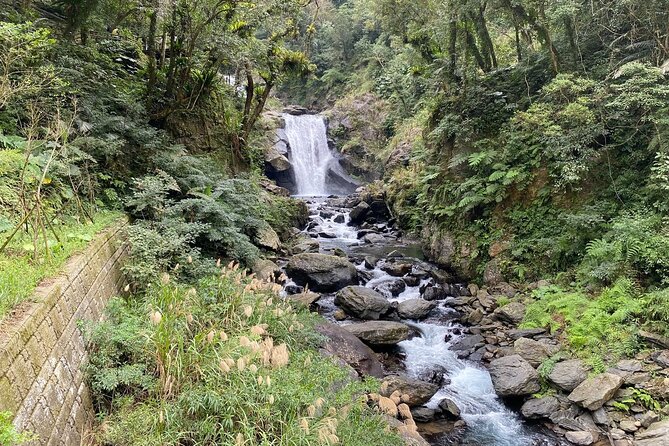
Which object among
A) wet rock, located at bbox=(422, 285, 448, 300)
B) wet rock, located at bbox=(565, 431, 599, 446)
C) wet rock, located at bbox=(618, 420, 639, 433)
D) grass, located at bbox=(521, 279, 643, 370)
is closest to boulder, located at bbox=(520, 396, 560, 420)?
wet rock, located at bbox=(565, 431, 599, 446)

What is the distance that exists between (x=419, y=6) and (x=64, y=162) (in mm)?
14341

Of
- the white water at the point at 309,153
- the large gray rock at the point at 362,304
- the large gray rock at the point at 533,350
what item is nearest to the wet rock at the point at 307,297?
the large gray rock at the point at 362,304

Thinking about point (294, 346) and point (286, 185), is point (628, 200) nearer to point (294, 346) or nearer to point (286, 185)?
point (294, 346)

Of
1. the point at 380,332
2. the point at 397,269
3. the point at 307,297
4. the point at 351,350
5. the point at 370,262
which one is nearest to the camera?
the point at 351,350

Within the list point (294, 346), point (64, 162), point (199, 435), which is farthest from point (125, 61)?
point (199, 435)

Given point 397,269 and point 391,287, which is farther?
point 397,269

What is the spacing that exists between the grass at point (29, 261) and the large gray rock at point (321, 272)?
6.38m

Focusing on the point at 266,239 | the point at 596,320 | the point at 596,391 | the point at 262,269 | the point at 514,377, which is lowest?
the point at 514,377

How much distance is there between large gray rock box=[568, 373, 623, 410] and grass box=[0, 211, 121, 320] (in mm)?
7439

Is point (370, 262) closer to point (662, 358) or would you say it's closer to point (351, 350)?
point (351, 350)

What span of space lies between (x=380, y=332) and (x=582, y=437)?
385cm

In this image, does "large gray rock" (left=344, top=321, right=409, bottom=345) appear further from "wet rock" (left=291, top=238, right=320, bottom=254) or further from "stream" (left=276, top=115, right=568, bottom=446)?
"wet rock" (left=291, top=238, right=320, bottom=254)

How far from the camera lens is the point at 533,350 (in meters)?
7.72

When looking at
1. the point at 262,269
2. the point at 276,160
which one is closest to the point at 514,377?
the point at 262,269
